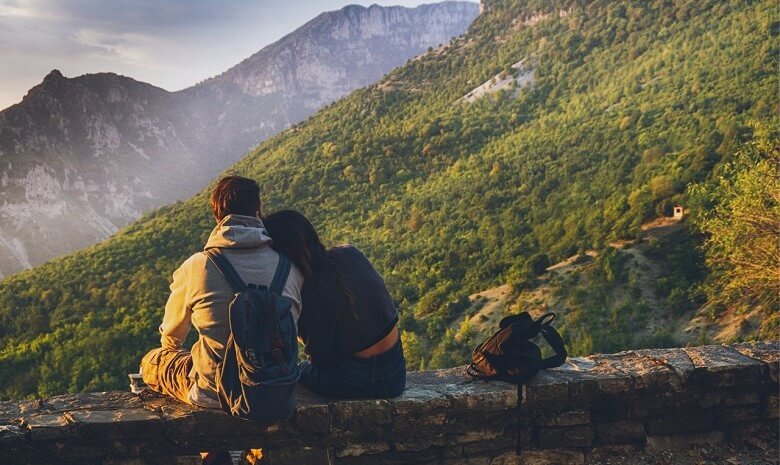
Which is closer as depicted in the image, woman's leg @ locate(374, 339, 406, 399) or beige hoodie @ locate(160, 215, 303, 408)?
beige hoodie @ locate(160, 215, 303, 408)

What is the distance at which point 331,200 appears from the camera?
48.8 meters

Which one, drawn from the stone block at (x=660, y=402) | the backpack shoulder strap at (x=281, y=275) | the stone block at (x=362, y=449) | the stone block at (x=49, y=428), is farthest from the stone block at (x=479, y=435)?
the stone block at (x=49, y=428)

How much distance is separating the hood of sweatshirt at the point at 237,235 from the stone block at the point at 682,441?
2.51 m

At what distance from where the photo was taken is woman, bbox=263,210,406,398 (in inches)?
126

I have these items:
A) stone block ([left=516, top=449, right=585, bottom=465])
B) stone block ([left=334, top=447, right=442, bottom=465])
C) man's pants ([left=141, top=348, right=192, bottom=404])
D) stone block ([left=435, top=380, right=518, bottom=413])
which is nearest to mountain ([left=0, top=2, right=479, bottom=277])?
man's pants ([left=141, top=348, right=192, bottom=404])

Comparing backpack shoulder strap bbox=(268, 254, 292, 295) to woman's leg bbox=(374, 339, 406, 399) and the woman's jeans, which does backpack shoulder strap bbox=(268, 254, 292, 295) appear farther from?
woman's leg bbox=(374, 339, 406, 399)

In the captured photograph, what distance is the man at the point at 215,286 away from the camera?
296 cm

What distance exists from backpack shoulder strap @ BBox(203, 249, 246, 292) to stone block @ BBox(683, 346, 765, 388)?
106 inches

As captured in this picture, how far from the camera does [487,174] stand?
4116cm

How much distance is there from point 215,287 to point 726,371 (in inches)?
118

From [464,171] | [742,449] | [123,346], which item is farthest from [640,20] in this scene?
[742,449]

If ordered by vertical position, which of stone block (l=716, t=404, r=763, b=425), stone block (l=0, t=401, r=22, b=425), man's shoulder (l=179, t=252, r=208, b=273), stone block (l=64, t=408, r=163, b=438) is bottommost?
stone block (l=716, t=404, r=763, b=425)

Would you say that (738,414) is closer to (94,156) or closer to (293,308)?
(293,308)

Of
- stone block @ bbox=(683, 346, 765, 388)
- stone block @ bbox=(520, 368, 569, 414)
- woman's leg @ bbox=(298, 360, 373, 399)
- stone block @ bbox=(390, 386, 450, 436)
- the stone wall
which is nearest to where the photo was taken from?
the stone wall
